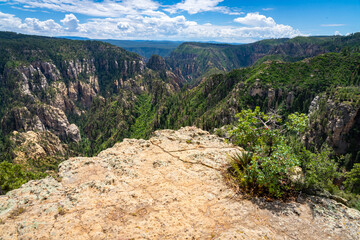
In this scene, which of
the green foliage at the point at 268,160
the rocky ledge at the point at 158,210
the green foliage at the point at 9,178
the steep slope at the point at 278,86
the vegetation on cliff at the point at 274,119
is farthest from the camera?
the steep slope at the point at 278,86

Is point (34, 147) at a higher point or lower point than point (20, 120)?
higher

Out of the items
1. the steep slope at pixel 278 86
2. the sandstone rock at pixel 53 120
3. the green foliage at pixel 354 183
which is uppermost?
the steep slope at pixel 278 86

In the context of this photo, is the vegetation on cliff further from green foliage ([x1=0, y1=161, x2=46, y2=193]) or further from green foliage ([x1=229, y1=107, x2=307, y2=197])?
green foliage ([x1=0, y1=161, x2=46, y2=193])

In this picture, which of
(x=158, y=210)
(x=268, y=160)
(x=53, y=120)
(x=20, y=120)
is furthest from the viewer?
(x=53, y=120)

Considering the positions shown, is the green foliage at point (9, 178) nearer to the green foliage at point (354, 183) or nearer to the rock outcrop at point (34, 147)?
the rock outcrop at point (34, 147)

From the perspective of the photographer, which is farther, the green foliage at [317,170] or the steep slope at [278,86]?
the steep slope at [278,86]

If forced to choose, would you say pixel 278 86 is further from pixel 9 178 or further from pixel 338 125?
pixel 9 178

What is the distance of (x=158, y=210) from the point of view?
34.4 feet

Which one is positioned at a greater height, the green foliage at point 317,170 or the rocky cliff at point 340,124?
the green foliage at point 317,170

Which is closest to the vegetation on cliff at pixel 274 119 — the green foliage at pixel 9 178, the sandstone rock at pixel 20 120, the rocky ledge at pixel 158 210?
the sandstone rock at pixel 20 120

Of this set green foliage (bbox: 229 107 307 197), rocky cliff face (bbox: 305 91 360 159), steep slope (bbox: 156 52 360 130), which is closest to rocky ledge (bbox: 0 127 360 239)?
green foliage (bbox: 229 107 307 197)

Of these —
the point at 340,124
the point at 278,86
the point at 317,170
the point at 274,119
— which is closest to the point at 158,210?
the point at 274,119

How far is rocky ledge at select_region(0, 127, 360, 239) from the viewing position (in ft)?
29.8

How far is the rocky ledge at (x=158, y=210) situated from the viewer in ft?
29.8
